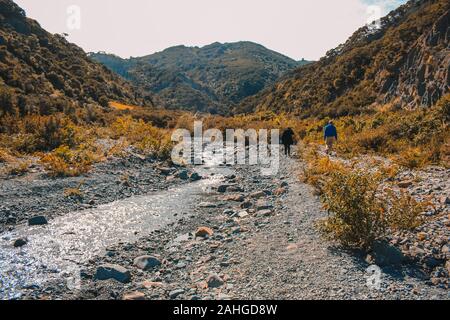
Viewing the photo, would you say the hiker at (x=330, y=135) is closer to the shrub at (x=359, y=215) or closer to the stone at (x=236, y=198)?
the stone at (x=236, y=198)

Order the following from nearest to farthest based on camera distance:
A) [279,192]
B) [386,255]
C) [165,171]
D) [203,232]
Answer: [386,255] → [203,232] → [279,192] → [165,171]

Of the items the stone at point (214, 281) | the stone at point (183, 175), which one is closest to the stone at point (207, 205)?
the stone at point (183, 175)

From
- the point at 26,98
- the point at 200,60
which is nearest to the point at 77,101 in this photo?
the point at 26,98

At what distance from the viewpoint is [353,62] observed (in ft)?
139

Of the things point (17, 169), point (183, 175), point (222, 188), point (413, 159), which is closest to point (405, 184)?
point (413, 159)

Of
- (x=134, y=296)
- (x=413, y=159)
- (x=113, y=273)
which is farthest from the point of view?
(x=413, y=159)

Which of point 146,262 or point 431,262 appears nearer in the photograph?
point 431,262

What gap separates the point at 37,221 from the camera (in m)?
Result: 10.1

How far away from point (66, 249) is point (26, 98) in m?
19.1

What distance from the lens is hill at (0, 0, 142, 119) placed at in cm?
2591

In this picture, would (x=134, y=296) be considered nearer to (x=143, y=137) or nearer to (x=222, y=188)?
(x=222, y=188)

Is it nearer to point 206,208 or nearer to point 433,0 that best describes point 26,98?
point 206,208

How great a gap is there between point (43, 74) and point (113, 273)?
119ft

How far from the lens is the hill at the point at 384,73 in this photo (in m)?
26.8
